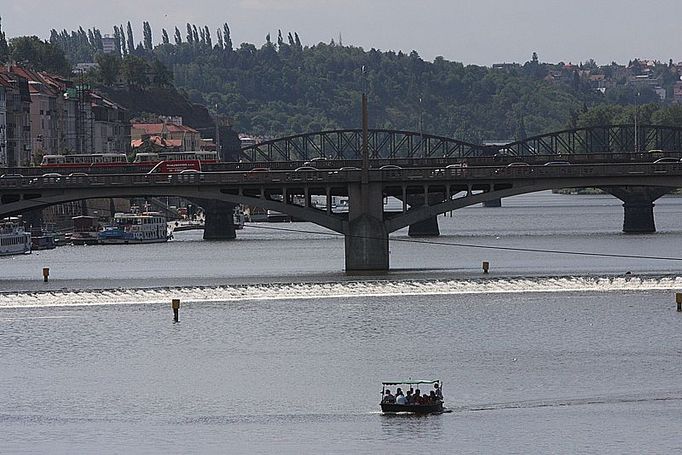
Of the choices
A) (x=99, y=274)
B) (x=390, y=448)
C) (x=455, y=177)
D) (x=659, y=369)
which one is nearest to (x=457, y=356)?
(x=659, y=369)

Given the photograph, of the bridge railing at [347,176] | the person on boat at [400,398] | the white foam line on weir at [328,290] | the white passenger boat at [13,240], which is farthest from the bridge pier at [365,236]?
the person on boat at [400,398]

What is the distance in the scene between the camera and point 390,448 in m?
66.1

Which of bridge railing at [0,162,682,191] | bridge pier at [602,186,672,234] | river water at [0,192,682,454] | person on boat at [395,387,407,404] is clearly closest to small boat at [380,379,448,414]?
Answer: person on boat at [395,387,407,404]

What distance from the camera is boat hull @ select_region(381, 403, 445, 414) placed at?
7225cm

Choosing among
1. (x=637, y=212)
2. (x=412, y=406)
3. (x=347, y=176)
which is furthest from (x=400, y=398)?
(x=637, y=212)

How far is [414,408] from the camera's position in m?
72.2

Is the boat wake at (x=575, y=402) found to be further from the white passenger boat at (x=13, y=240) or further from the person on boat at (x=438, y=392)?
the white passenger boat at (x=13, y=240)

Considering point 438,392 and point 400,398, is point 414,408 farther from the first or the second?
point 438,392

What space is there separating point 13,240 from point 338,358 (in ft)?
321

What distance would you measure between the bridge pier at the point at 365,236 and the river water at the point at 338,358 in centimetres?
179

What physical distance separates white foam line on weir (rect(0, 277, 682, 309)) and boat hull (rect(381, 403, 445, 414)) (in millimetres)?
42100

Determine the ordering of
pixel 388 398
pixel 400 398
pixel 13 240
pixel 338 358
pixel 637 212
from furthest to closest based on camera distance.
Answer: pixel 637 212
pixel 13 240
pixel 338 358
pixel 388 398
pixel 400 398

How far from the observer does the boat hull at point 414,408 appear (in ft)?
237

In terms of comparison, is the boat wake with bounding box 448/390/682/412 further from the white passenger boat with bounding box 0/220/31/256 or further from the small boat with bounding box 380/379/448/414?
the white passenger boat with bounding box 0/220/31/256
